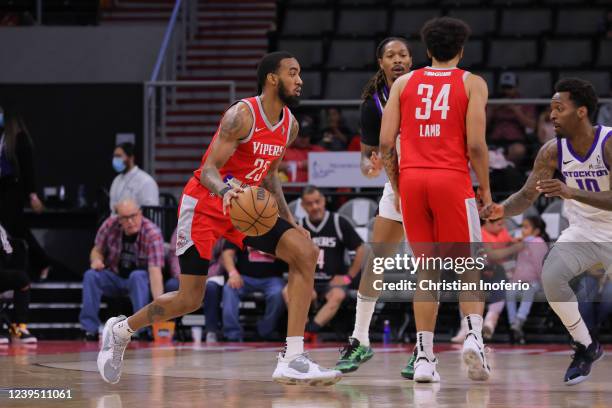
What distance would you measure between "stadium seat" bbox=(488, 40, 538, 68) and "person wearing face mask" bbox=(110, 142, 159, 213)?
5.28 m

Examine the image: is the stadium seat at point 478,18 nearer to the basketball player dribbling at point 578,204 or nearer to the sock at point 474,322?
the basketball player dribbling at point 578,204

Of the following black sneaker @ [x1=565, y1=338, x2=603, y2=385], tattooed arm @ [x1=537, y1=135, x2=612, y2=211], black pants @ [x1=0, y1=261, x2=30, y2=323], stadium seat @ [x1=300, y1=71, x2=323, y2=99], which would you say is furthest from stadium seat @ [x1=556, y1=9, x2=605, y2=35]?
black sneaker @ [x1=565, y1=338, x2=603, y2=385]

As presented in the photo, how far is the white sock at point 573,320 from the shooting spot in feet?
19.6

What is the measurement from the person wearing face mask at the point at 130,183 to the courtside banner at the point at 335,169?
1661mm

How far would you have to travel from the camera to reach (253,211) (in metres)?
5.34

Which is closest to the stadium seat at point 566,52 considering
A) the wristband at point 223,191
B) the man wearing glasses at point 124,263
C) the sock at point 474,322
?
the man wearing glasses at point 124,263

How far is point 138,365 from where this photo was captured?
23.9ft

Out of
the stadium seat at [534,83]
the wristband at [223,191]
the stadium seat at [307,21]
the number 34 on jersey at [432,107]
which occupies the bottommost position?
the wristband at [223,191]

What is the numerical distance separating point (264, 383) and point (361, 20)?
10431 mm

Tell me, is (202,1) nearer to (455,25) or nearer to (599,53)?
(599,53)

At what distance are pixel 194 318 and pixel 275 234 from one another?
6.03m

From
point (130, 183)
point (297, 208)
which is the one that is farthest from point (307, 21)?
point (297, 208)

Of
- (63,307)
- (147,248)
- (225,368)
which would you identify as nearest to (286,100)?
(225,368)

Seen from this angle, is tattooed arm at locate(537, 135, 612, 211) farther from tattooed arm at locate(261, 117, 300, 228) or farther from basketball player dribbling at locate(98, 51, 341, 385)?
tattooed arm at locate(261, 117, 300, 228)
